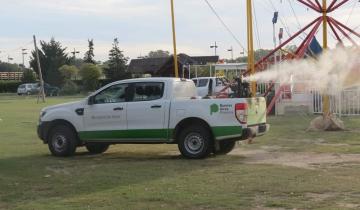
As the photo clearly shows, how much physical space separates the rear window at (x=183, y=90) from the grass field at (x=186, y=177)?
1389 millimetres

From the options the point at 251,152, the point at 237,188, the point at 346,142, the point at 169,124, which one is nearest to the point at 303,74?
the point at 346,142

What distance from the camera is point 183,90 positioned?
14.1 meters

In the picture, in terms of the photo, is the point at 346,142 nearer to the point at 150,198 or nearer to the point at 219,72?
the point at 150,198

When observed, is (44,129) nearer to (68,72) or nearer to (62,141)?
(62,141)

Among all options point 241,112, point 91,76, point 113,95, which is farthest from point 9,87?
point 241,112

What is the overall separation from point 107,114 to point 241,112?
313 cm

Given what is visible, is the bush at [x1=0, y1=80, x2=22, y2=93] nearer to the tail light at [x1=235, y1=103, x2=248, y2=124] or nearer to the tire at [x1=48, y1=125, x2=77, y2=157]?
the tire at [x1=48, y1=125, x2=77, y2=157]

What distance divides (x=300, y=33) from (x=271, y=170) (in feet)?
34.4

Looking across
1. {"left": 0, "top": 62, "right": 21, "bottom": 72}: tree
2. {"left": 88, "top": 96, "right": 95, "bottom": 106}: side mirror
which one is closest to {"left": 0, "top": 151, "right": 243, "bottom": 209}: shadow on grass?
{"left": 88, "top": 96, "right": 95, "bottom": 106}: side mirror

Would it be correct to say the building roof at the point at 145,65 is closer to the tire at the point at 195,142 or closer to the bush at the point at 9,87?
the bush at the point at 9,87

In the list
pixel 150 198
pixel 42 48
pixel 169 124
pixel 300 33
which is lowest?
pixel 150 198

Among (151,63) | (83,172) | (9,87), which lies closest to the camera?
(83,172)

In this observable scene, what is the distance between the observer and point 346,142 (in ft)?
52.5

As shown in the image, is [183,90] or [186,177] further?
[183,90]
